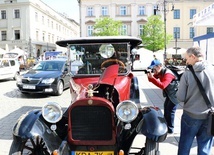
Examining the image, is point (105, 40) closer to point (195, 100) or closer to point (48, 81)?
point (195, 100)

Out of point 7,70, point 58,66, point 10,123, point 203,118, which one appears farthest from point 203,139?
point 7,70

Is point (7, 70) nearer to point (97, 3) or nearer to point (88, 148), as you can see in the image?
point (88, 148)

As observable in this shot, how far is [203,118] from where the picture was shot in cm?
343

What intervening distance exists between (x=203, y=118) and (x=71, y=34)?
84.9 meters

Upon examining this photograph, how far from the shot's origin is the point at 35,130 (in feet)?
12.0

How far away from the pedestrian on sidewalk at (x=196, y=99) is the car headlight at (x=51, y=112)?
174 centimetres

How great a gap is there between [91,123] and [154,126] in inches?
35.0

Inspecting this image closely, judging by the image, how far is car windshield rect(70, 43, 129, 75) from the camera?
209 inches

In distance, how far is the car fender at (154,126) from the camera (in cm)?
347

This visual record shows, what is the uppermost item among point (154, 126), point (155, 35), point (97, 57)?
point (155, 35)

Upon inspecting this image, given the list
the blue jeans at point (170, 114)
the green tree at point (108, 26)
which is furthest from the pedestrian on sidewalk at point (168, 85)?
the green tree at point (108, 26)

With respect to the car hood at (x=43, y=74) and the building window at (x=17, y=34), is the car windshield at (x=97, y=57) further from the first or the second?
the building window at (x=17, y=34)

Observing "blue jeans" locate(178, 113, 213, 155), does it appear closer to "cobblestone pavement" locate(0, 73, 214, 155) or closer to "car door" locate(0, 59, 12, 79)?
"cobblestone pavement" locate(0, 73, 214, 155)

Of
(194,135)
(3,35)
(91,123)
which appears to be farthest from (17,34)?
(194,135)
